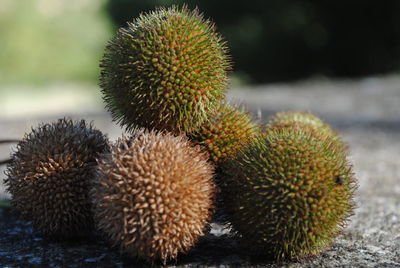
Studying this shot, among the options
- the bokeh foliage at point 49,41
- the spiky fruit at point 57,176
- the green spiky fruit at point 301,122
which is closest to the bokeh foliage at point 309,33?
the bokeh foliage at point 49,41

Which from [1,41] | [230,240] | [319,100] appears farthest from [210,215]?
[1,41]

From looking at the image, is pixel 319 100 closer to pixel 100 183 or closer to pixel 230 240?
pixel 230 240

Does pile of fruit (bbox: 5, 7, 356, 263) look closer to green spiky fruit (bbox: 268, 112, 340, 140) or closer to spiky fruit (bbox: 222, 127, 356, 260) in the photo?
spiky fruit (bbox: 222, 127, 356, 260)

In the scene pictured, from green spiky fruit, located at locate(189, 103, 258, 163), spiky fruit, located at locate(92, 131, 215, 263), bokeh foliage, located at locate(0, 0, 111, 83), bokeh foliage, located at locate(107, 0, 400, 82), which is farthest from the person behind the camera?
bokeh foliage, located at locate(0, 0, 111, 83)

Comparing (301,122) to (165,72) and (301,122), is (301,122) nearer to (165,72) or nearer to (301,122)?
(301,122)

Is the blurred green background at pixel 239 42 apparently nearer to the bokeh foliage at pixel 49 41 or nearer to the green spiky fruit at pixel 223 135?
the bokeh foliage at pixel 49 41

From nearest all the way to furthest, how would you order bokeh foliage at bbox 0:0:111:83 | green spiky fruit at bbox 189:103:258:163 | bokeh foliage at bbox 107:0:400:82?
green spiky fruit at bbox 189:103:258:163, bokeh foliage at bbox 107:0:400:82, bokeh foliage at bbox 0:0:111:83

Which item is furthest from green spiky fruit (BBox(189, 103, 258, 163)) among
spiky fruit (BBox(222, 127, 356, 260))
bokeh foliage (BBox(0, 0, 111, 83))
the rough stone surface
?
bokeh foliage (BBox(0, 0, 111, 83))
